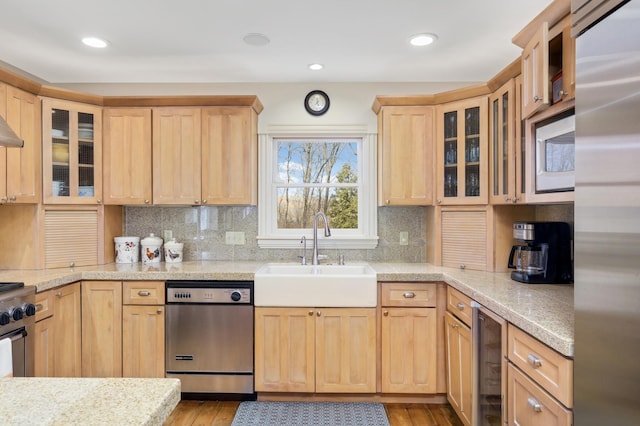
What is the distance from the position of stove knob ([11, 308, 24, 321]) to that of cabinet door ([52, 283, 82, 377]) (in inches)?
14.1

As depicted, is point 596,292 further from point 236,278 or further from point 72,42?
point 72,42

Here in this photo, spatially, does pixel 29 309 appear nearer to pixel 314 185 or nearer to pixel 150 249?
pixel 150 249

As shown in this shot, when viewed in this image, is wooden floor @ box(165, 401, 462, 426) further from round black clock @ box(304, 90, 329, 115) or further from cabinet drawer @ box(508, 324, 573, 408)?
round black clock @ box(304, 90, 329, 115)

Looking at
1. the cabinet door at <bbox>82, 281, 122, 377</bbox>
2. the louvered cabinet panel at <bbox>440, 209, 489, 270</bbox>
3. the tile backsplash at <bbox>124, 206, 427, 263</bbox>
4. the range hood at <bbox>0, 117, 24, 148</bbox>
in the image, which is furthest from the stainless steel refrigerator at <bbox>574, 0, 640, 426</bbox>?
the cabinet door at <bbox>82, 281, 122, 377</bbox>

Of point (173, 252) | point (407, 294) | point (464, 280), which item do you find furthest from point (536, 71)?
point (173, 252)

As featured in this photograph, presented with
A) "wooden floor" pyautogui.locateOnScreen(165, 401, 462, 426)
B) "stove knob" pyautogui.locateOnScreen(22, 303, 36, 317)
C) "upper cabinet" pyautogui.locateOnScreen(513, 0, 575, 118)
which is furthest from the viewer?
"wooden floor" pyautogui.locateOnScreen(165, 401, 462, 426)

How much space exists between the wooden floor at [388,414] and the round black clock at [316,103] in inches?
92.6

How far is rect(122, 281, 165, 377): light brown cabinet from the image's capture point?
2.76 m

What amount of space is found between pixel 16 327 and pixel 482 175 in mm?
3056

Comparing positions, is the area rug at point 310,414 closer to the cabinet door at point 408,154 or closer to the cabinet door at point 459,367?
the cabinet door at point 459,367

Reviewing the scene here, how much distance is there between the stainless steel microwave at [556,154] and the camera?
1763mm

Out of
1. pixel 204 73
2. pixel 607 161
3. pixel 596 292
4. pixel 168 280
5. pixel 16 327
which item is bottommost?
pixel 16 327

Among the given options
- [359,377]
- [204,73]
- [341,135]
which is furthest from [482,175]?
[204,73]

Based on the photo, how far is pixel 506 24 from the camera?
94.4 inches
